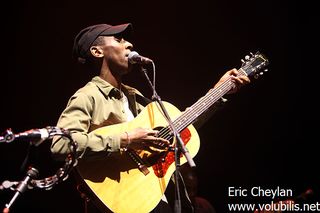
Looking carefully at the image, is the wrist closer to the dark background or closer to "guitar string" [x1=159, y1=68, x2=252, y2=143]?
"guitar string" [x1=159, y1=68, x2=252, y2=143]

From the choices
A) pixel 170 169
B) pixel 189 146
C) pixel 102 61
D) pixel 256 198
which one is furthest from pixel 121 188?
pixel 256 198

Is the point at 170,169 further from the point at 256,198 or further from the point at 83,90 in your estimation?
the point at 256,198

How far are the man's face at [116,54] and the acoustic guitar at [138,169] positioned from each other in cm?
42

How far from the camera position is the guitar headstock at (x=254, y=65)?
11.9 ft

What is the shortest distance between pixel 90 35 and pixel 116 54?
0.27 m

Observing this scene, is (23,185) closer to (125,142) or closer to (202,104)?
(125,142)

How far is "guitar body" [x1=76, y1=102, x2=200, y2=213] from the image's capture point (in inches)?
105

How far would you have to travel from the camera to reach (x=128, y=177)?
9.20 ft

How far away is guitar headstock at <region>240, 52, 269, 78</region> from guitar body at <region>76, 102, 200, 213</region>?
3.25 feet

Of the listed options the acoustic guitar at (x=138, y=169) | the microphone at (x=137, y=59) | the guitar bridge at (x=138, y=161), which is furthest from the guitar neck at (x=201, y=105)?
the microphone at (x=137, y=59)

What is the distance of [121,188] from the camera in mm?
2746

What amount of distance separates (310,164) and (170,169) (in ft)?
11.4

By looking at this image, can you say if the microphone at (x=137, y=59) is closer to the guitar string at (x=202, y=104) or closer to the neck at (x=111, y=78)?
the neck at (x=111, y=78)

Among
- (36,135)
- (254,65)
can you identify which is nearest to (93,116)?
(36,135)
